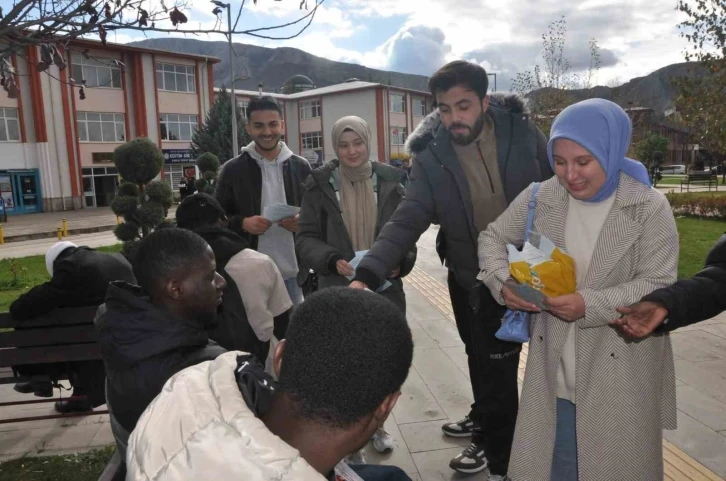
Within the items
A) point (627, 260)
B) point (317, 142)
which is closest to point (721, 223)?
point (627, 260)

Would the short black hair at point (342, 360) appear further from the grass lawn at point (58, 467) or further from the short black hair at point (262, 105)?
the short black hair at point (262, 105)

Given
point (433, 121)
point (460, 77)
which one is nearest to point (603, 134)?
point (460, 77)

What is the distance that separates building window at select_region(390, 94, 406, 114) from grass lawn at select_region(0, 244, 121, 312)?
4468 centimetres

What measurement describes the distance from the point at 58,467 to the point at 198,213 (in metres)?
1.87

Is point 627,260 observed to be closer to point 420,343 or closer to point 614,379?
point 614,379

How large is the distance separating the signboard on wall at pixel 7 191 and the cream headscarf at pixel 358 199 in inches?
1405

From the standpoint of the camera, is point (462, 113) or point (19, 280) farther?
point (19, 280)

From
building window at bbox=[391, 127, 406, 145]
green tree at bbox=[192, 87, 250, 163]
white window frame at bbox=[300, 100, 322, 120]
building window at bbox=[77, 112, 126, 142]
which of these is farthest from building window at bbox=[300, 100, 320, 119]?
building window at bbox=[77, 112, 126, 142]

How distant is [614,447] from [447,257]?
4.08ft

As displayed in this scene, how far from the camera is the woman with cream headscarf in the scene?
3.28 metres

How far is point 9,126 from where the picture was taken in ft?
106

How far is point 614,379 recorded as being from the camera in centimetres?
209

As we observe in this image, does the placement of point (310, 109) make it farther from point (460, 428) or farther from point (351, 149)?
point (460, 428)

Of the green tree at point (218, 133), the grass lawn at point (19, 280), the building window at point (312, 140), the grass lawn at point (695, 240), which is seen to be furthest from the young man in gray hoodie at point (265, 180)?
the building window at point (312, 140)
